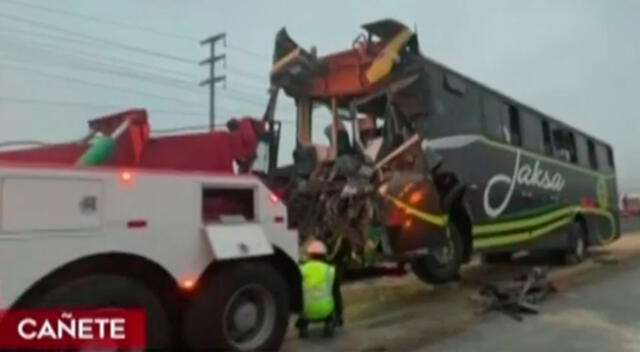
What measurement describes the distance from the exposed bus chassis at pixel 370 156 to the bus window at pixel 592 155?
820 centimetres

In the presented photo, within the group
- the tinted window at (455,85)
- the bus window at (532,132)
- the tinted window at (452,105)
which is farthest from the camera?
the bus window at (532,132)

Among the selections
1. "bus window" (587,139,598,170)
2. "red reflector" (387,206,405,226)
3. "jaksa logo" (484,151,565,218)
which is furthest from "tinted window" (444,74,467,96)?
"bus window" (587,139,598,170)

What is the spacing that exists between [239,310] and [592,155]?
14083 mm

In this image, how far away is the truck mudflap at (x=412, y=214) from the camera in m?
8.38

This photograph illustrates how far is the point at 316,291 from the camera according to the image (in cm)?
666

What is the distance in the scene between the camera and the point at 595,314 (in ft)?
27.1

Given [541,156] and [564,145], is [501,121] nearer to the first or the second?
[541,156]

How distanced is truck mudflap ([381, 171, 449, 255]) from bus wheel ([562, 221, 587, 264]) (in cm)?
682

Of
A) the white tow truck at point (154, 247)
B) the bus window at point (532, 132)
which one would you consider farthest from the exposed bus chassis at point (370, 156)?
the bus window at point (532, 132)

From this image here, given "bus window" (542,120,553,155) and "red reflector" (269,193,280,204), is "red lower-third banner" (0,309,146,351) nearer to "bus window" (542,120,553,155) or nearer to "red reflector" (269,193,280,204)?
"red reflector" (269,193,280,204)

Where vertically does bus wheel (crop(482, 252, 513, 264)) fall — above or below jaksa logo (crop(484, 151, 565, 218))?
below

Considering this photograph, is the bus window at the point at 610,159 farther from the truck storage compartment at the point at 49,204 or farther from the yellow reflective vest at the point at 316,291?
the truck storage compartment at the point at 49,204

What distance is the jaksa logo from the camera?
11.2 m

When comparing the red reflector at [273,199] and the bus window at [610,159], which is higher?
the bus window at [610,159]
